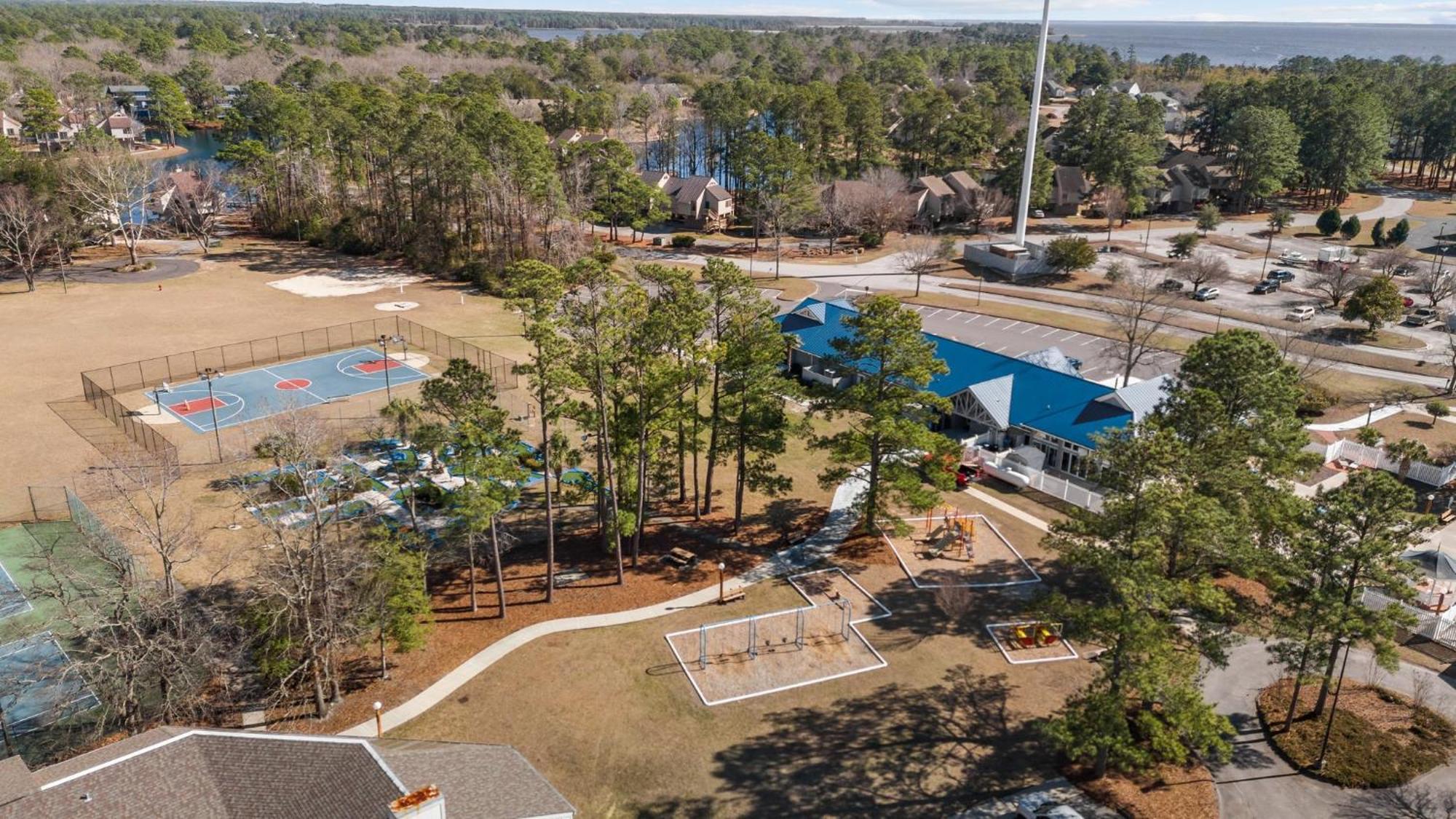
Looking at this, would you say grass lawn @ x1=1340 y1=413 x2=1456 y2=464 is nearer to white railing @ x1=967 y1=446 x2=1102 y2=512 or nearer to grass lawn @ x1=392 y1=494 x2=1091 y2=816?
white railing @ x1=967 y1=446 x2=1102 y2=512

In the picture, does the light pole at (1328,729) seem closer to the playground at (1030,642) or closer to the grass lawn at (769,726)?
the grass lawn at (769,726)

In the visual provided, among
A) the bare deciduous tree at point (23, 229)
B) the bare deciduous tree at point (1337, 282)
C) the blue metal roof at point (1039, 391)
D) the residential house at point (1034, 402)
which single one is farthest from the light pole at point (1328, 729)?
the bare deciduous tree at point (23, 229)

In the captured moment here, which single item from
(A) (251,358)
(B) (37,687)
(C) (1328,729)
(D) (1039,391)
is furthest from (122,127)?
(C) (1328,729)

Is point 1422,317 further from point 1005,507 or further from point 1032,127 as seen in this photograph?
point 1005,507

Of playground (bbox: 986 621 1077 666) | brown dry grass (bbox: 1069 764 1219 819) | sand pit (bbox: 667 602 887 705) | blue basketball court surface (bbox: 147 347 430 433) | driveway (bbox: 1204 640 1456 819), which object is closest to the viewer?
brown dry grass (bbox: 1069 764 1219 819)

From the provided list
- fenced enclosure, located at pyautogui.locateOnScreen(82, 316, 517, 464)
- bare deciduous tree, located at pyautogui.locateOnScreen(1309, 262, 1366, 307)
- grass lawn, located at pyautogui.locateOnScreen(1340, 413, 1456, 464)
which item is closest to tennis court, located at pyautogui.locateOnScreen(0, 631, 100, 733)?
fenced enclosure, located at pyautogui.locateOnScreen(82, 316, 517, 464)

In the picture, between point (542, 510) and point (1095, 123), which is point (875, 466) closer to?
point (542, 510)
